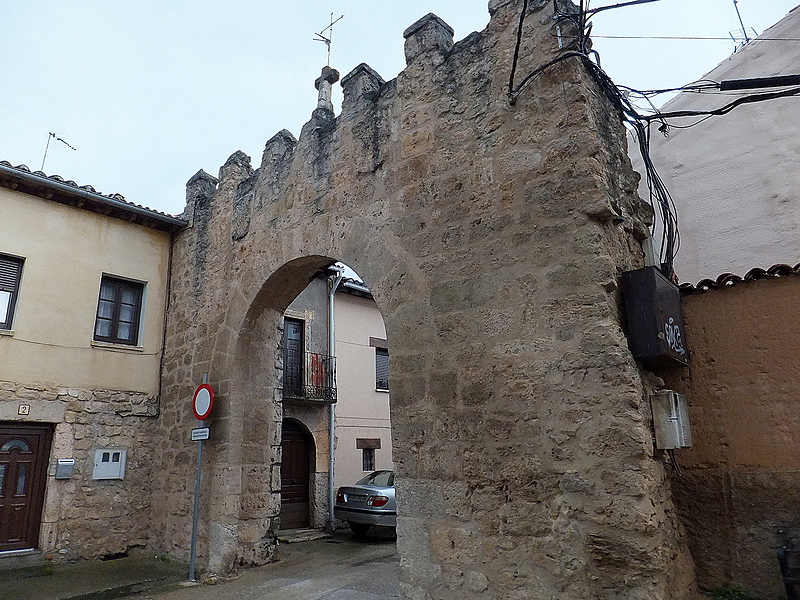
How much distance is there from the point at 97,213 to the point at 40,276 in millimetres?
1094

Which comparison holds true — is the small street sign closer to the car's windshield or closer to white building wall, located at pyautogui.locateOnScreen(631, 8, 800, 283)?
the car's windshield

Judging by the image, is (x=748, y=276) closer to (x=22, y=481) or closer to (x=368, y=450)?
(x=22, y=481)

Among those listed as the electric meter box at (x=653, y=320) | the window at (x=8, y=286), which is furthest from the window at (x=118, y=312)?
the electric meter box at (x=653, y=320)

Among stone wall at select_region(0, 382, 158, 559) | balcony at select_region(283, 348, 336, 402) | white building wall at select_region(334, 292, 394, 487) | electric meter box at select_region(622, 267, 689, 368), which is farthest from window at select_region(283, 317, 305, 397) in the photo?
electric meter box at select_region(622, 267, 689, 368)

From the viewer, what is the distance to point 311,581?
5.29 metres

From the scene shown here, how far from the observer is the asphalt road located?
15.6ft

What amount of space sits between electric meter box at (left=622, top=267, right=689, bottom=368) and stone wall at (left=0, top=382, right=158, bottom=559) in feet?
19.2

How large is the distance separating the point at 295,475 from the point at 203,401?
4564 mm

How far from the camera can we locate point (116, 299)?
7.04 m

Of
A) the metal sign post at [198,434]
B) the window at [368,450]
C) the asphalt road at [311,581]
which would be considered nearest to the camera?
the asphalt road at [311,581]

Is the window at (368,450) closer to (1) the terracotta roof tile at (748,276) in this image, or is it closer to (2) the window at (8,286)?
(2) the window at (8,286)

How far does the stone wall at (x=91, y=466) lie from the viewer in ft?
19.7

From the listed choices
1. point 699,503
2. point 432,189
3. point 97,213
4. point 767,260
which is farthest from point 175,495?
point 767,260

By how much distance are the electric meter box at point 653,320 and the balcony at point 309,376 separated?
23.5 feet
